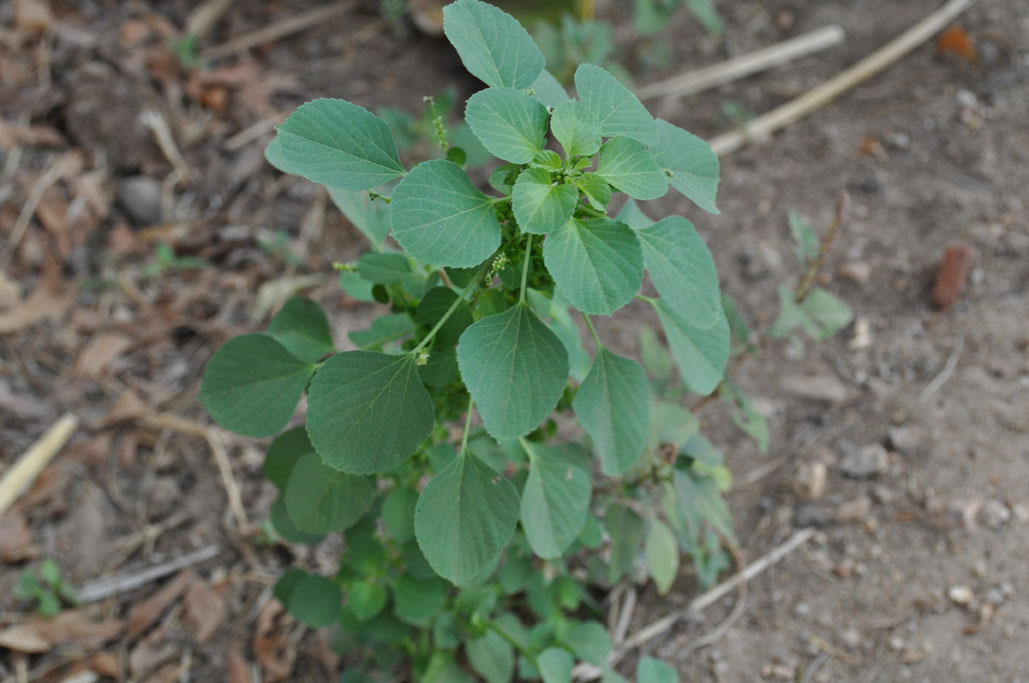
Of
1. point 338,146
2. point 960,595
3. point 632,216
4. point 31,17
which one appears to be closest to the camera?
point 338,146

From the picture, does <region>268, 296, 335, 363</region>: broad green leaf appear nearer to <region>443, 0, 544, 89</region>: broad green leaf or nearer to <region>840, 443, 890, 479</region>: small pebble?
<region>443, 0, 544, 89</region>: broad green leaf

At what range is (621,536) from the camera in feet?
5.37

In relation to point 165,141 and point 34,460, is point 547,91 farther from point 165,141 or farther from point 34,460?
point 165,141

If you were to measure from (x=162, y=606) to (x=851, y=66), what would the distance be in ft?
9.40

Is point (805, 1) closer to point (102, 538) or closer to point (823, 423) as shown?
point (823, 423)

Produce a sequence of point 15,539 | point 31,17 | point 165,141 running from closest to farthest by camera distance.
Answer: point 15,539, point 165,141, point 31,17

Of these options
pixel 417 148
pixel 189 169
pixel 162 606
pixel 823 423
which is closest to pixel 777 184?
pixel 823 423

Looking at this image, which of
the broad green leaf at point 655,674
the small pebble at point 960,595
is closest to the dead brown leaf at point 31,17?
the broad green leaf at point 655,674

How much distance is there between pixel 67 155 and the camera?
2.90 meters

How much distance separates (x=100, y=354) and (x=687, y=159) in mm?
1902

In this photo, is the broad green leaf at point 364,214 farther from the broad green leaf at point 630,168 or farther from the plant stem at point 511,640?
the plant stem at point 511,640

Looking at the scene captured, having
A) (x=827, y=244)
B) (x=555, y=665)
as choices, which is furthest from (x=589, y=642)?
(x=827, y=244)

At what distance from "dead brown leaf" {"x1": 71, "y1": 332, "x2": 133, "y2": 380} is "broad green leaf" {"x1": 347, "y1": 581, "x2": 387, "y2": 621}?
132cm

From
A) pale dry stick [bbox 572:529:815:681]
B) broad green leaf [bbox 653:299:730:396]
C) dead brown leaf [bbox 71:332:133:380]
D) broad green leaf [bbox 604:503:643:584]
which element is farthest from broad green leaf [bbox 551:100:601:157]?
dead brown leaf [bbox 71:332:133:380]
